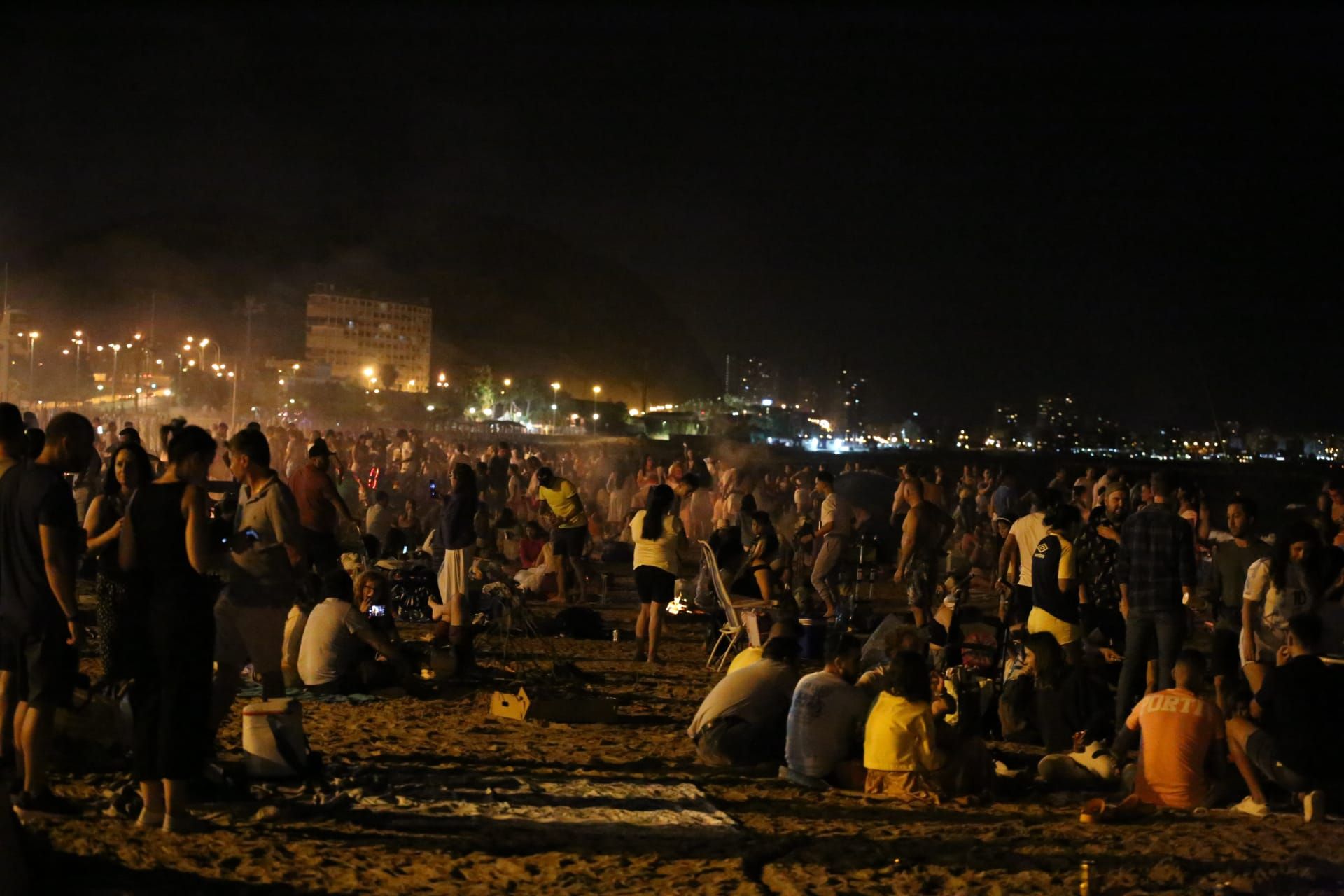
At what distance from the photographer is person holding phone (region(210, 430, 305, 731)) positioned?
269 inches

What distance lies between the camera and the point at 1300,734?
6340 millimetres

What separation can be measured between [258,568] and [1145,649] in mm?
5956

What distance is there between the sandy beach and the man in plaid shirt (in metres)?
1.66

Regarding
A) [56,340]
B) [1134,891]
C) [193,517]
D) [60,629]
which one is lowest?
[1134,891]

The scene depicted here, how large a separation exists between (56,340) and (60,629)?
117535 mm

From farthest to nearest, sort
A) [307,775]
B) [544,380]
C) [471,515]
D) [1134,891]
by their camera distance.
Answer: [544,380], [471,515], [307,775], [1134,891]

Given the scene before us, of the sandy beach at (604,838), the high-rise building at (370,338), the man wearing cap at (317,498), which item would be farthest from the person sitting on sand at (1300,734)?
the high-rise building at (370,338)

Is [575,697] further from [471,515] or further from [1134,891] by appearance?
[1134,891]

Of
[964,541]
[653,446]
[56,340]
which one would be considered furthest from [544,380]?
[964,541]

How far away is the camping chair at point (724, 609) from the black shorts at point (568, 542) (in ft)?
9.19

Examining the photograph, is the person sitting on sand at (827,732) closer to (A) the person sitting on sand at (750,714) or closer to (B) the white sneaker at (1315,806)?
(A) the person sitting on sand at (750,714)

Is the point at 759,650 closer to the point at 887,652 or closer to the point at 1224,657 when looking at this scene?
the point at 887,652

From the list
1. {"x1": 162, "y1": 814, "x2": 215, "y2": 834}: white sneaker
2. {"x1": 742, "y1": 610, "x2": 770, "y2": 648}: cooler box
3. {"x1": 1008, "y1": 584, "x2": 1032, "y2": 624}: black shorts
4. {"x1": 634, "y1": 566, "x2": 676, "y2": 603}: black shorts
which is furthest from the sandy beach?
{"x1": 1008, "y1": 584, "x2": 1032, "y2": 624}: black shorts

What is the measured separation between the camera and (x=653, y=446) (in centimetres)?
6419
